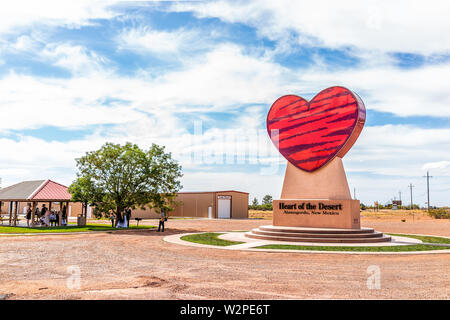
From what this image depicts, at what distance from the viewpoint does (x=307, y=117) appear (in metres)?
22.5

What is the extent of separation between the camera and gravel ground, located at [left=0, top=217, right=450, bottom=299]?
7.97 metres

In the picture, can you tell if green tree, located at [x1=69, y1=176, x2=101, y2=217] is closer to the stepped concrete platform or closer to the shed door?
the stepped concrete platform

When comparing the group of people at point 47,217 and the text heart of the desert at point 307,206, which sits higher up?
the text heart of the desert at point 307,206

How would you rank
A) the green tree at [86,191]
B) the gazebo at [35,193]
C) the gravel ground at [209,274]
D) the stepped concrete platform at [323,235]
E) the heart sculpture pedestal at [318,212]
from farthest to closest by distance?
the gazebo at [35,193]
the green tree at [86,191]
the heart sculpture pedestal at [318,212]
the stepped concrete platform at [323,235]
the gravel ground at [209,274]

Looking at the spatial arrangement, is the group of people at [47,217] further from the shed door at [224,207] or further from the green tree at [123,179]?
the shed door at [224,207]

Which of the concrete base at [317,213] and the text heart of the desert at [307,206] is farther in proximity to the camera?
the text heart of the desert at [307,206]

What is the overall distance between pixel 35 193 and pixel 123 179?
761cm

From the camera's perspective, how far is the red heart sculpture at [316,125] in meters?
20.7

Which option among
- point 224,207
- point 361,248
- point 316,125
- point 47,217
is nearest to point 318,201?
point 316,125

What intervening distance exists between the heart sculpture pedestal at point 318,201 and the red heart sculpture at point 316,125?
0.63m

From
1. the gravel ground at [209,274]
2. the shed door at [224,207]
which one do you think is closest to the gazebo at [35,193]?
the gravel ground at [209,274]
